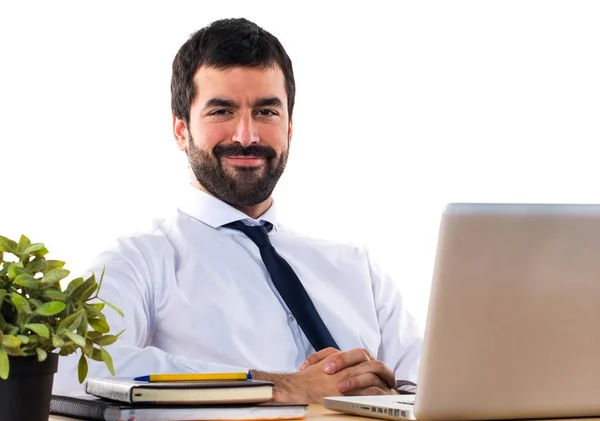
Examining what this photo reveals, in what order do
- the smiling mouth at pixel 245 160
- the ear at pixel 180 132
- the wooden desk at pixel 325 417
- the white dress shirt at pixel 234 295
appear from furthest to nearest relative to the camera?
the ear at pixel 180 132 < the smiling mouth at pixel 245 160 < the white dress shirt at pixel 234 295 < the wooden desk at pixel 325 417

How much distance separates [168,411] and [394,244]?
118 inches

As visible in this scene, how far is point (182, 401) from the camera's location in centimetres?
130

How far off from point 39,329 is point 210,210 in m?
1.60

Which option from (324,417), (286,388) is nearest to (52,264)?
(324,417)

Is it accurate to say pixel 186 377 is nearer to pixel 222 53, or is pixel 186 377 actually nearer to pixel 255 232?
pixel 255 232

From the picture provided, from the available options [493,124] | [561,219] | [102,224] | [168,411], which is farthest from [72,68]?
[561,219]

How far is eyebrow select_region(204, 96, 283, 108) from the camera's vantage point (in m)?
2.69

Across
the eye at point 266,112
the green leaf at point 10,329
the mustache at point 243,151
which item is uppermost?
the eye at point 266,112

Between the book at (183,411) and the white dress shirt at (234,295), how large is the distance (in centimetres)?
84

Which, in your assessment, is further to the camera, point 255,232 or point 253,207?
point 253,207

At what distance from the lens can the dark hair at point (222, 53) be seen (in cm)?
273

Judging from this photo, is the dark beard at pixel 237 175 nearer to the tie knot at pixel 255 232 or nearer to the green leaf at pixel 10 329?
the tie knot at pixel 255 232

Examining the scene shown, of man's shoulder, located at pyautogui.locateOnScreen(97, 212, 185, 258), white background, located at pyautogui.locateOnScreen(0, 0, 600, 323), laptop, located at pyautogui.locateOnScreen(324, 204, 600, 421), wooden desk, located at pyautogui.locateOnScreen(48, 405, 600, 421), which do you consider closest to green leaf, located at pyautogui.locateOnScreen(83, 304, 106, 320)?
wooden desk, located at pyautogui.locateOnScreen(48, 405, 600, 421)

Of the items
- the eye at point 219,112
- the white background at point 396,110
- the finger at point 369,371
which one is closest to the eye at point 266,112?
the eye at point 219,112
